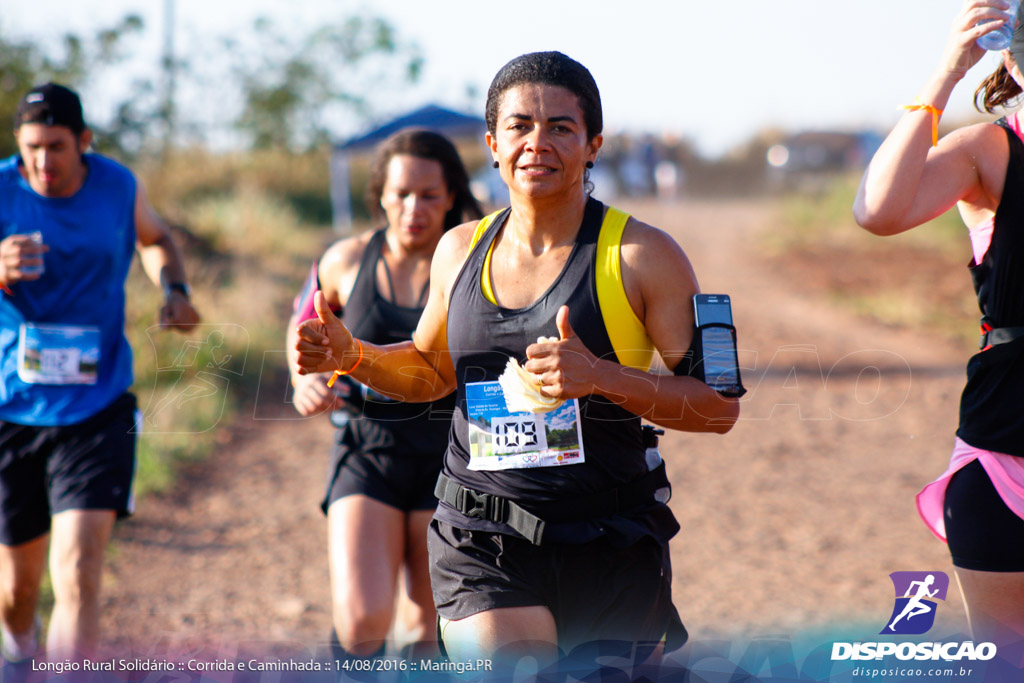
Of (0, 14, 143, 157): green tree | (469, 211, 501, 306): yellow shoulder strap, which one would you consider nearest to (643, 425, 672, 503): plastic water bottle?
(469, 211, 501, 306): yellow shoulder strap

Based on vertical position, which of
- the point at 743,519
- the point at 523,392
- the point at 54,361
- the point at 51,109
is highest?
the point at 51,109

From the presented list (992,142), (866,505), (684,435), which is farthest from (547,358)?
(684,435)

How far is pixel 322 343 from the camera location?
2887 mm

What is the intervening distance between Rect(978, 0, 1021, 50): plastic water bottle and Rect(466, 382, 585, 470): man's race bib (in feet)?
4.53

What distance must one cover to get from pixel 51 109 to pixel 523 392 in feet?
9.00

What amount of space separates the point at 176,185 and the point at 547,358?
780 inches

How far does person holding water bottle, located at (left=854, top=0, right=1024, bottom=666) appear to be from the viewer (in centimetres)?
256

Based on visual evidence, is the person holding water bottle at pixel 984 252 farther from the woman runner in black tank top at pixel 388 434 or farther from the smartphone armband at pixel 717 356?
the woman runner in black tank top at pixel 388 434

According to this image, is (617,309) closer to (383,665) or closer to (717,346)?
(717,346)

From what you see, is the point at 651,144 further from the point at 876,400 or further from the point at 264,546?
the point at 264,546

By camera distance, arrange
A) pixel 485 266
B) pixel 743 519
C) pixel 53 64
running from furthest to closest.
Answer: pixel 53 64
pixel 743 519
pixel 485 266

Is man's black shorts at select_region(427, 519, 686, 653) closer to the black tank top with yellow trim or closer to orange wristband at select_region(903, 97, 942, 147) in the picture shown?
the black tank top with yellow trim

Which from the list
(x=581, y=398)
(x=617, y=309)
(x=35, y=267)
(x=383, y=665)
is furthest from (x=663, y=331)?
(x=35, y=267)

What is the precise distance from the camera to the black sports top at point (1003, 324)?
257 cm
